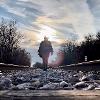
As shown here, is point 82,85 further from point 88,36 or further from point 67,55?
point 67,55

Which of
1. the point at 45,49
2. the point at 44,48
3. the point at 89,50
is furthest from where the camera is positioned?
the point at 89,50

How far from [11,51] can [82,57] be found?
82.5 feet

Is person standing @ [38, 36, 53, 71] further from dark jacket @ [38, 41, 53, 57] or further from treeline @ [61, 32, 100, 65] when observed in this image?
treeline @ [61, 32, 100, 65]

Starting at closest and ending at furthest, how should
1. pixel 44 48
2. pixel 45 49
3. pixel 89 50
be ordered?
pixel 45 49, pixel 44 48, pixel 89 50

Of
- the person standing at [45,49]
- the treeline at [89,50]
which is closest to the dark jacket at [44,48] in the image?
the person standing at [45,49]

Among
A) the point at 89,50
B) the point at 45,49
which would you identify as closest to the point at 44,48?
the point at 45,49

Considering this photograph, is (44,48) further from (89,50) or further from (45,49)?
(89,50)

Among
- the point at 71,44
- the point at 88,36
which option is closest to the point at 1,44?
the point at 88,36

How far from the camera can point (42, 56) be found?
29.3 meters

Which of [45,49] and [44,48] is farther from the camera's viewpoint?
[44,48]

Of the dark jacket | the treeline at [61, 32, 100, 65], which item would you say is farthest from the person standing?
the treeline at [61, 32, 100, 65]

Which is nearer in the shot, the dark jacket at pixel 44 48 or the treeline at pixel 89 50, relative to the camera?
the dark jacket at pixel 44 48

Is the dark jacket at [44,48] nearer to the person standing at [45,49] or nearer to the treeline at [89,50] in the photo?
the person standing at [45,49]

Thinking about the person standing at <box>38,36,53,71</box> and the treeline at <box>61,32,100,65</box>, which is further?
the treeline at <box>61,32,100,65</box>
